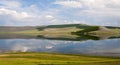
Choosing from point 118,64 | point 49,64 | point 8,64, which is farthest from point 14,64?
point 118,64

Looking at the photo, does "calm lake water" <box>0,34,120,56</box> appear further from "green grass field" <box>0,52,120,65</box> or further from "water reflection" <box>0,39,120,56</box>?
"green grass field" <box>0,52,120,65</box>

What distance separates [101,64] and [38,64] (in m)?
8.65

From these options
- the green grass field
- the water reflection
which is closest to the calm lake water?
the water reflection

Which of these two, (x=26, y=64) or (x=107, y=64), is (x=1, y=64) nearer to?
(x=26, y=64)

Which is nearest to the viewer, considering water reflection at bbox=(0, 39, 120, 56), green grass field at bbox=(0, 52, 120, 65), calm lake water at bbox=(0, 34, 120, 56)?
green grass field at bbox=(0, 52, 120, 65)

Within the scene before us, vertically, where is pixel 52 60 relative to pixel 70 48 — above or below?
above

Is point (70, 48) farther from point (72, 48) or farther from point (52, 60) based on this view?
point (52, 60)

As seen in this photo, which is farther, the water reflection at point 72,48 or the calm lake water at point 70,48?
the water reflection at point 72,48

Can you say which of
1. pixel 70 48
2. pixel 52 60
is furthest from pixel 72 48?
pixel 52 60

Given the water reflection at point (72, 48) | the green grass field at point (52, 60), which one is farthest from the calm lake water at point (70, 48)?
the green grass field at point (52, 60)

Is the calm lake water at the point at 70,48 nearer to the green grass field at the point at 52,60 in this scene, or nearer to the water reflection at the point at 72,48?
the water reflection at the point at 72,48

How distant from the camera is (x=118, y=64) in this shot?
40188 millimetres

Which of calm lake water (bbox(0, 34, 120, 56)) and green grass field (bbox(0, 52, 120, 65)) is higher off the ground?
green grass field (bbox(0, 52, 120, 65))

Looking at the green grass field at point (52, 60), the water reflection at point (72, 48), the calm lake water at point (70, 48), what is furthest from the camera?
the water reflection at point (72, 48)
